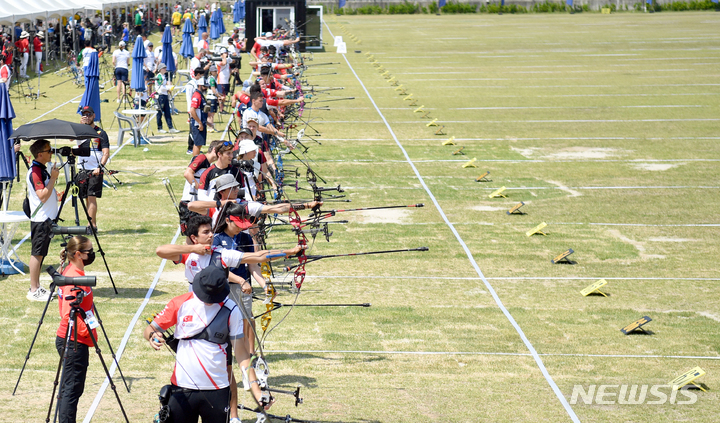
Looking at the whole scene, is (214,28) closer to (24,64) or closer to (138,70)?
(24,64)

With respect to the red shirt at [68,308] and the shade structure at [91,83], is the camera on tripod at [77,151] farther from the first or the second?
the shade structure at [91,83]

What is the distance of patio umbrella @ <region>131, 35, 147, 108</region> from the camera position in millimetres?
22719

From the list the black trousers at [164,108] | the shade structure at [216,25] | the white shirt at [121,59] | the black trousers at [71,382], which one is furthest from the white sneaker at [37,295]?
the shade structure at [216,25]

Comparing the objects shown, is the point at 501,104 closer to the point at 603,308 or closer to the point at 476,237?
the point at 476,237

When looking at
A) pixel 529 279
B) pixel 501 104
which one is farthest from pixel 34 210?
pixel 501 104

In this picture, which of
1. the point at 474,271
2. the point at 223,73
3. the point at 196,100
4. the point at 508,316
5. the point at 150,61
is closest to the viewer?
the point at 508,316

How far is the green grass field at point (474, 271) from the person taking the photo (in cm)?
787

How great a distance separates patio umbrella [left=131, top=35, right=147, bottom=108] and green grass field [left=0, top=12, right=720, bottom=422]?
68.9 inches

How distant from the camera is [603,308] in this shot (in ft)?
33.7

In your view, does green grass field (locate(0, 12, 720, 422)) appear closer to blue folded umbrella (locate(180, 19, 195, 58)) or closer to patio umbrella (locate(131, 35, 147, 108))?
patio umbrella (locate(131, 35, 147, 108))

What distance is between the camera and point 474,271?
11625mm

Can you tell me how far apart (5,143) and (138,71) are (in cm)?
1254

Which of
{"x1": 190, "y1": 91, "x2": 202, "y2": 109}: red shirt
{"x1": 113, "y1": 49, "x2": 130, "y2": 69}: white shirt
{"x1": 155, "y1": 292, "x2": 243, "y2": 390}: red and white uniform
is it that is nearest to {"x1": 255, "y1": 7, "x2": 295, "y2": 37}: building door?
{"x1": 113, "y1": 49, "x2": 130, "y2": 69}: white shirt

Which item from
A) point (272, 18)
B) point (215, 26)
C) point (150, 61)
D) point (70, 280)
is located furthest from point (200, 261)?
point (215, 26)
